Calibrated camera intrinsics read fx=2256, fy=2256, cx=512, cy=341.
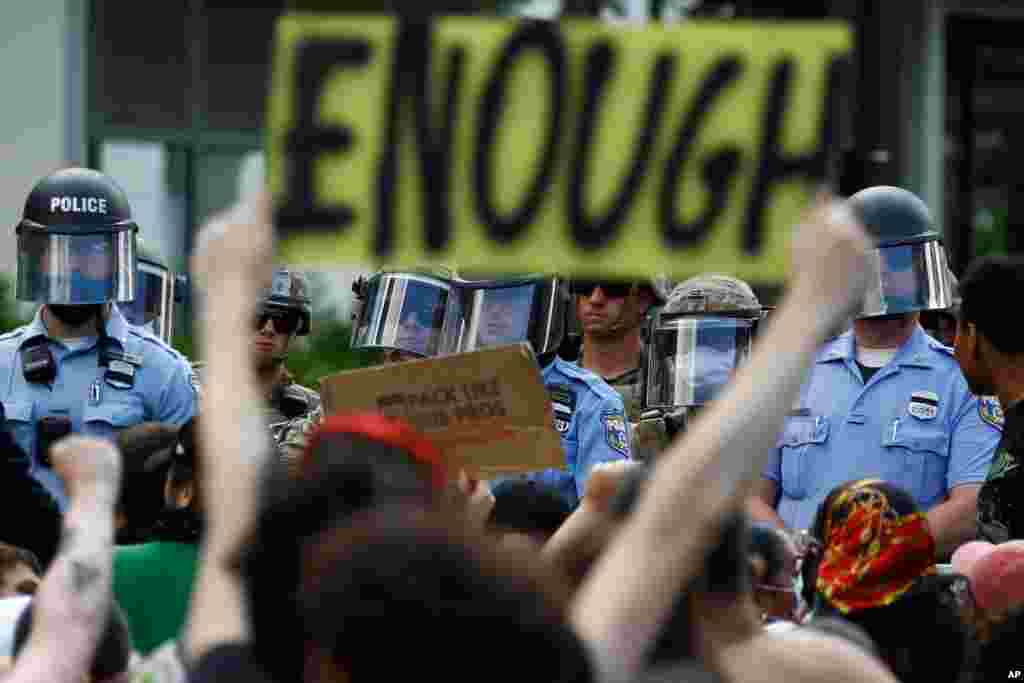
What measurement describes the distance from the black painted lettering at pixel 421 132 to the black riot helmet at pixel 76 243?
3.65m

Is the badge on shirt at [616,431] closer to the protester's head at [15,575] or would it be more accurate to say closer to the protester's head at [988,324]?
the protester's head at [988,324]

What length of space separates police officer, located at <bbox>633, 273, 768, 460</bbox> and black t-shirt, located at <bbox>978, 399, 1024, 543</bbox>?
3.01 feet

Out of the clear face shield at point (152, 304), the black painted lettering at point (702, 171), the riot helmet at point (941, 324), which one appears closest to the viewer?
the black painted lettering at point (702, 171)

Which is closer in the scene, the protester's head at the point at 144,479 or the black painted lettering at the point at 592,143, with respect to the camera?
the black painted lettering at the point at 592,143

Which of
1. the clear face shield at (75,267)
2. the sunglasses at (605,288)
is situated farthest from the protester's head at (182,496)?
the sunglasses at (605,288)

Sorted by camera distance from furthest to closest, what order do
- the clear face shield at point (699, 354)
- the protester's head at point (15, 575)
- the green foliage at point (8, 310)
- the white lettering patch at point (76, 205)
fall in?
the green foliage at point (8, 310)
the white lettering patch at point (76, 205)
the clear face shield at point (699, 354)
the protester's head at point (15, 575)

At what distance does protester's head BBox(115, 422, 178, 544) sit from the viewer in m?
4.31

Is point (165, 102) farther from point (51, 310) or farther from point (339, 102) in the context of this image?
point (339, 102)

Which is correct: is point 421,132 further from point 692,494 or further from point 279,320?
point 279,320

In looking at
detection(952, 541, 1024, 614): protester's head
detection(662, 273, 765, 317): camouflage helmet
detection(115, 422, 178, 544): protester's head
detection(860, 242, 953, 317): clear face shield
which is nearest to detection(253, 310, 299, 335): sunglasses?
detection(662, 273, 765, 317): camouflage helmet

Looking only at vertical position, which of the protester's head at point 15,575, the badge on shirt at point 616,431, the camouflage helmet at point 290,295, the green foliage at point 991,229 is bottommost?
the protester's head at point 15,575

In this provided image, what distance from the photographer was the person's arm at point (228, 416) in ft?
9.78

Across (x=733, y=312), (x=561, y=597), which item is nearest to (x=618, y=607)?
(x=561, y=597)

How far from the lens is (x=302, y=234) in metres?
3.39
